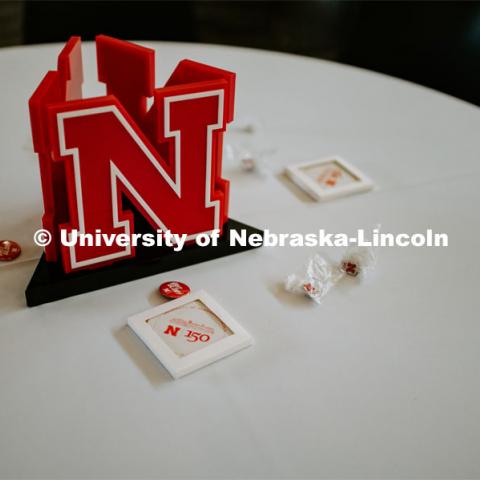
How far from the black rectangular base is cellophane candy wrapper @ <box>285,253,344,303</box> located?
15cm

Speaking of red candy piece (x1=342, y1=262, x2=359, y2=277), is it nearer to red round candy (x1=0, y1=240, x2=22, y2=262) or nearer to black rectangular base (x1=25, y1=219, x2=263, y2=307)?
black rectangular base (x1=25, y1=219, x2=263, y2=307)

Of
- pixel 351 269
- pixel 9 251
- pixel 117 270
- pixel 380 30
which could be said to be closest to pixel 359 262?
pixel 351 269

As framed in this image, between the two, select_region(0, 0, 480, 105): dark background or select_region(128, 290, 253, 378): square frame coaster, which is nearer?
select_region(128, 290, 253, 378): square frame coaster

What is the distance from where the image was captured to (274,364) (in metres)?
1.02

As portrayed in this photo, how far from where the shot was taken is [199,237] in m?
1.25

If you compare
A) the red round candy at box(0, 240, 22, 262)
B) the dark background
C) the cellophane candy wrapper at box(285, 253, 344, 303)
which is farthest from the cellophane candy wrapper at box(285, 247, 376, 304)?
the dark background

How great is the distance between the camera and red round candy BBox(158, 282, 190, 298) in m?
1.14

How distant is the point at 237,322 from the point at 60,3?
6.03ft

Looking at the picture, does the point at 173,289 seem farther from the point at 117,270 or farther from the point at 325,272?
the point at 325,272

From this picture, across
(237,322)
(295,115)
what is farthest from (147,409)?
(295,115)

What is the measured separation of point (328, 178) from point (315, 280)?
462 mm

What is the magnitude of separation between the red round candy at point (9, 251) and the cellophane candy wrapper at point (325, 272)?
1.83 feet

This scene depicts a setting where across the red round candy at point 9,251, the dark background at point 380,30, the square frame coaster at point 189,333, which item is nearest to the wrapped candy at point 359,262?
the square frame coaster at point 189,333

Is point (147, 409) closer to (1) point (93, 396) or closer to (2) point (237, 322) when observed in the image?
(1) point (93, 396)
